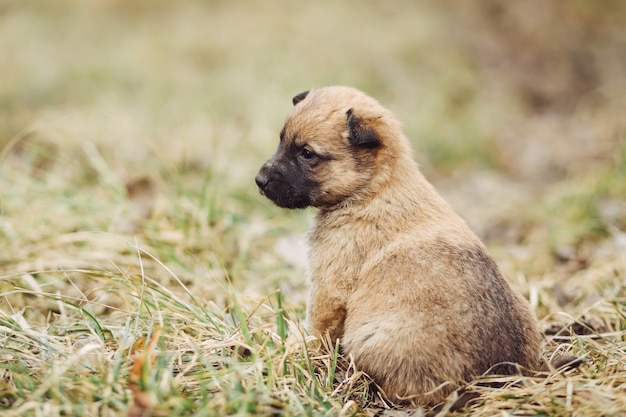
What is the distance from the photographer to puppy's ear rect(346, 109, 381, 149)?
319 cm

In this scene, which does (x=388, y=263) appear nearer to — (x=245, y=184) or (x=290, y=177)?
(x=290, y=177)

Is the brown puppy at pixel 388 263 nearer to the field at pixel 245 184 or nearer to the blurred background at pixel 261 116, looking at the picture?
the field at pixel 245 184

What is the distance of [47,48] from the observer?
10148mm

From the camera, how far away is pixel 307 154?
11.0 ft

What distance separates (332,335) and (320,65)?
24.3 feet

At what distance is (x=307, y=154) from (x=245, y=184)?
260cm

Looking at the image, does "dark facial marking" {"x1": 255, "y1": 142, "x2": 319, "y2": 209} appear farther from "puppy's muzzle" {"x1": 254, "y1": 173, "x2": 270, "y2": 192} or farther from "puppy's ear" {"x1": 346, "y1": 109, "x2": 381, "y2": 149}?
"puppy's ear" {"x1": 346, "y1": 109, "x2": 381, "y2": 149}

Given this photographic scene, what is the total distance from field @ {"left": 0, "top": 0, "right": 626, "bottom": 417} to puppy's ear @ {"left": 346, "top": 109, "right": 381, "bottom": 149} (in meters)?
0.95

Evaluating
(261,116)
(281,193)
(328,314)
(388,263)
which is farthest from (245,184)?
(388,263)

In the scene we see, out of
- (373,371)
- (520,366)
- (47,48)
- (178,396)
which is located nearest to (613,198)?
(520,366)

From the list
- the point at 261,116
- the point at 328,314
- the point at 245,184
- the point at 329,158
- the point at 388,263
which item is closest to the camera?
the point at 388,263

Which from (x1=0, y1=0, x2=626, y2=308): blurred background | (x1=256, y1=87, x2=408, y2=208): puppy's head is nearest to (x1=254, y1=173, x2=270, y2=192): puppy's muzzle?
(x1=256, y1=87, x2=408, y2=208): puppy's head

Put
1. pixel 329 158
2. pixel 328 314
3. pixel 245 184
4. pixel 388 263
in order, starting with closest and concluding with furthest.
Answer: pixel 388 263 → pixel 328 314 → pixel 329 158 → pixel 245 184

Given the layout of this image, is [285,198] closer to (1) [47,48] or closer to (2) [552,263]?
(2) [552,263]
